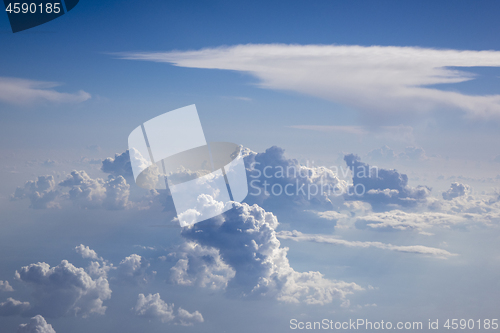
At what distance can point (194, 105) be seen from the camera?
170 meters

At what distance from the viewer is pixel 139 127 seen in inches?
6649

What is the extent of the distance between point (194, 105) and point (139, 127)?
36.6 feet
